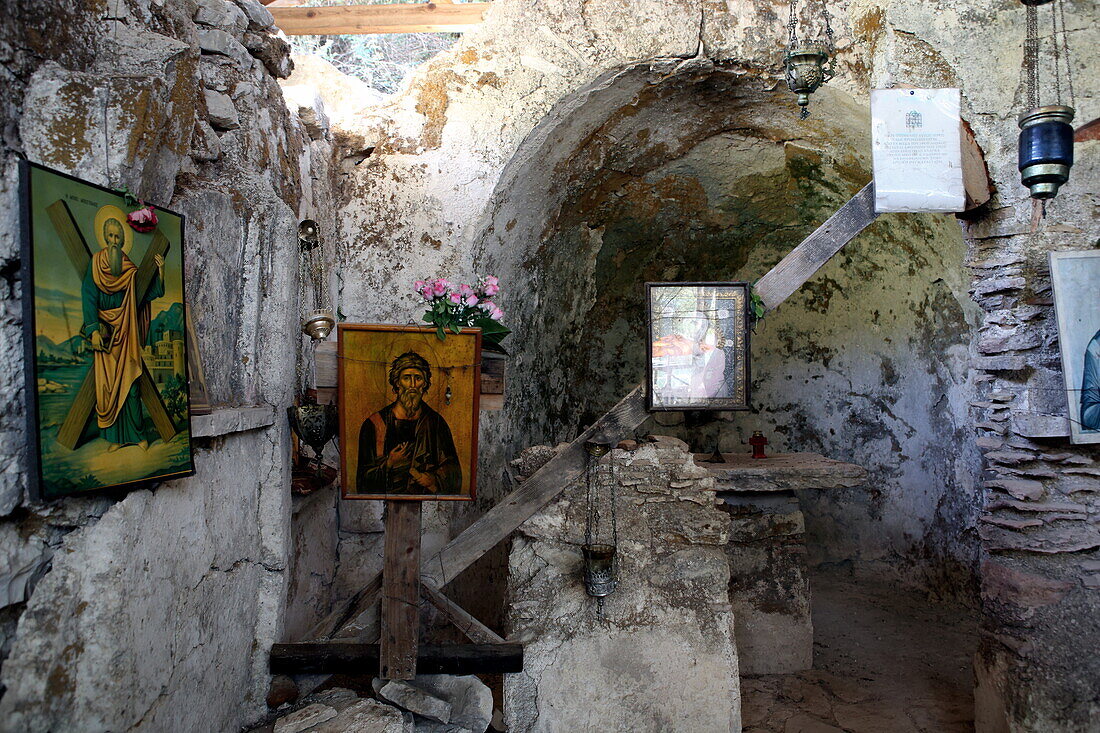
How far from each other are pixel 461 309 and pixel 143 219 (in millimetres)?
1159

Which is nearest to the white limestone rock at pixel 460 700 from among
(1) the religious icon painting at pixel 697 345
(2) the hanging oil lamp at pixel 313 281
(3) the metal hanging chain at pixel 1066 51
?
(1) the religious icon painting at pixel 697 345

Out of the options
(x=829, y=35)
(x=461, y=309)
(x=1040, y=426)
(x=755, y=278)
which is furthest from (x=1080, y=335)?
(x=755, y=278)

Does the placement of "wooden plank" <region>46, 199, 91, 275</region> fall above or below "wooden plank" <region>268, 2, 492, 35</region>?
below

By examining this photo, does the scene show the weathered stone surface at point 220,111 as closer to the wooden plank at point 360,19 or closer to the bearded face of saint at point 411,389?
the bearded face of saint at point 411,389

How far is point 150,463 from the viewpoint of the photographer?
2.32 metres

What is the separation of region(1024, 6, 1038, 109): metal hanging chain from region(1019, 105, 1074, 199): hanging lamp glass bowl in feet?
1.48

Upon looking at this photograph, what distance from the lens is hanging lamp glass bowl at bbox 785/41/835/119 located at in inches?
143

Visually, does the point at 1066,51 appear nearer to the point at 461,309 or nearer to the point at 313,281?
the point at 461,309

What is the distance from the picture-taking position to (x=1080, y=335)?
3441 millimetres

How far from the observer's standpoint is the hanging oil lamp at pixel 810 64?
143 inches

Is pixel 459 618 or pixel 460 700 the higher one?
pixel 459 618

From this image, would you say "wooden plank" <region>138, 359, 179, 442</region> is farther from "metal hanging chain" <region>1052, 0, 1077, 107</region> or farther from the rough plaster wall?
"metal hanging chain" <region>1052, 0, 1077, 107</region>

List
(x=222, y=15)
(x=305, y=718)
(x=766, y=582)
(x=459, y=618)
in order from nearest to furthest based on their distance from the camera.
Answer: (x=305, y=718) < (x=222, y=15) < (x=459, y=618) < (x=766, y=582)

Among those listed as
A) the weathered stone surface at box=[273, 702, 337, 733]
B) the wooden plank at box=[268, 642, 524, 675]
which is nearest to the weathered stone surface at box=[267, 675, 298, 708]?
the wooden plank at box=[268, 642, 524, 675]
